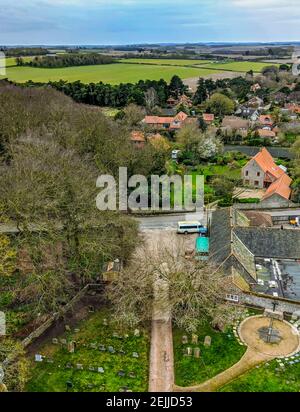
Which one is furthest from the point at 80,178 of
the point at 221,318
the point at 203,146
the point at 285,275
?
the point at 203,146

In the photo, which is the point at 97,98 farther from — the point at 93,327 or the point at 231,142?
the point at 93,327

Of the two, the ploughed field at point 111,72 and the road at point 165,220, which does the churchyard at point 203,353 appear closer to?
the road at point 165,220

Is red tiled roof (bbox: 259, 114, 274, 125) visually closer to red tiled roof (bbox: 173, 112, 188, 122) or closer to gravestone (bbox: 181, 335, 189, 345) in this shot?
red tiled roof (bbox: 173, 112, 188, 122)

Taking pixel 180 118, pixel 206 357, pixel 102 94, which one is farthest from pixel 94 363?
pixel 102 94

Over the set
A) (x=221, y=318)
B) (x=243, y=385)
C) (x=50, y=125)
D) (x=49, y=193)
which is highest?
(x=50, y=125)


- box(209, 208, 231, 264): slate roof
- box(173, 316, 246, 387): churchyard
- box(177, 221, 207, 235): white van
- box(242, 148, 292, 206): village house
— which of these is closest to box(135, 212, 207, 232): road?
box(177, 221, 207, 235): white van

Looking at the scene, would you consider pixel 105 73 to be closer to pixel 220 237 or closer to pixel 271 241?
pixel 220 237
